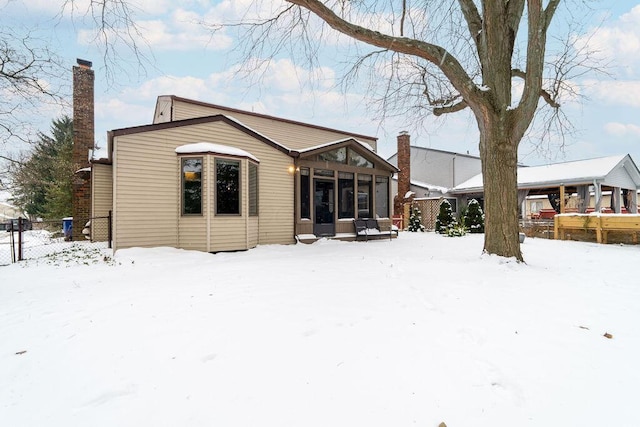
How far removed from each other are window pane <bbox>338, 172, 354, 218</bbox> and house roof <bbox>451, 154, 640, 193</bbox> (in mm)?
10983

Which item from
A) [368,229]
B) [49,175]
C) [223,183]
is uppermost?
[49,175]

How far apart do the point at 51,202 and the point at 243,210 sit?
14329 mm

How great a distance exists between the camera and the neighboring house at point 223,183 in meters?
8.09

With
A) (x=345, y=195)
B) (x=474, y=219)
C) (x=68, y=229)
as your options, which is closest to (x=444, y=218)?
(x=474, y=219)

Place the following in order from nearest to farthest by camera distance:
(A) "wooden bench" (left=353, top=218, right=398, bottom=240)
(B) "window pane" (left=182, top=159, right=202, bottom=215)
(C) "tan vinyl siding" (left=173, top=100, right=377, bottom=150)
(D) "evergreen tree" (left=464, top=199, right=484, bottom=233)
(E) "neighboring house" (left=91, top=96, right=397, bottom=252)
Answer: (E) "neighboring house" (left=91, top=96, right=397, bottom=252) < (B) "window pane" (left=182, top=159, right=202, bottom=215) < (C) "tan vinyl siding" (left=173, top=100, right=377, bottom=150) < (A) "wooden bench" (left=353, top=218, right=398, bottom=240) < (D) "evergreen tree" (left=464, top=199, right=484, bottom=233)

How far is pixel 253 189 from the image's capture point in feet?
31.8

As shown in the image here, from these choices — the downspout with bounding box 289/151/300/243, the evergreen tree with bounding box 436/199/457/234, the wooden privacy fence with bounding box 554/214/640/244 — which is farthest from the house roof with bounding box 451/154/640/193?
the downspout with bounding box 289/151/300/243

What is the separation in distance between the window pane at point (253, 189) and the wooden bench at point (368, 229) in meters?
4.09

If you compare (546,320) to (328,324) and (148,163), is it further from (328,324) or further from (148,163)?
(148,163)

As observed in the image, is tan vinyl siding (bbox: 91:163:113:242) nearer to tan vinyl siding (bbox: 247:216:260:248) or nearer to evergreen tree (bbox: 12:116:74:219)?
evergreen tree (bbox: 12:116:74:219)

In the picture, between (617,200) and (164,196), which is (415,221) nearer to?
(617,200)

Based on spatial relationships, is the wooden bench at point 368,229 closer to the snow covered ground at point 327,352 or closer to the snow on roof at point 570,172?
the snow covered ground at point 327,352

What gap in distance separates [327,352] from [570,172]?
19650mm

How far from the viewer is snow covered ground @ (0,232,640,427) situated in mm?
1926
